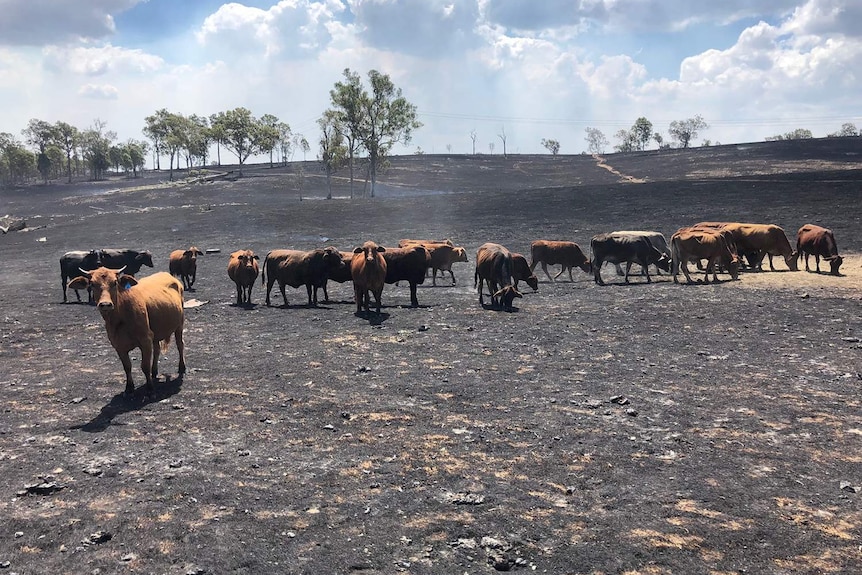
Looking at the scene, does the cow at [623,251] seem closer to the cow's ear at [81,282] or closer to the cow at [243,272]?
the cow at [243,272]

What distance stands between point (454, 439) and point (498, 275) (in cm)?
966

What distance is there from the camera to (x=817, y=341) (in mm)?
10883

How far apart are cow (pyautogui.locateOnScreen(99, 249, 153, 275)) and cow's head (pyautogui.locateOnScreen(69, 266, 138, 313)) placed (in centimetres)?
1390

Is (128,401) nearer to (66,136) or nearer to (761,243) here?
(761,243)

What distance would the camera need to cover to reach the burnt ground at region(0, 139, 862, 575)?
4871mm

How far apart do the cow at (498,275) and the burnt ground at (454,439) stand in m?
0.76

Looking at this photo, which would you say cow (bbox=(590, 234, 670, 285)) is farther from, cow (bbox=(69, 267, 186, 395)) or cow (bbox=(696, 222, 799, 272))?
cow (bbox=(69, 267, 186, 395))

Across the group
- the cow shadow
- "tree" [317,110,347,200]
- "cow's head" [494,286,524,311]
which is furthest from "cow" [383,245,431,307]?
"tree" [317,110,347,200]

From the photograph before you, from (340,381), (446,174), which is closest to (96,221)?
(340,381)

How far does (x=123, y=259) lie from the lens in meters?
21.6

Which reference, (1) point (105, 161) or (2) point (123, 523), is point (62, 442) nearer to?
(2) point (123, 523)

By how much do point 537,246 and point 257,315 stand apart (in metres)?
11.8

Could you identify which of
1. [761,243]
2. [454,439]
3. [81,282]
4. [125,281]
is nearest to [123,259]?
[125,281]

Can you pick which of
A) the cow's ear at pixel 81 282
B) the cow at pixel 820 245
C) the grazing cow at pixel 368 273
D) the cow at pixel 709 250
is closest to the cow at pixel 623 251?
the cow at pixel 709 250
